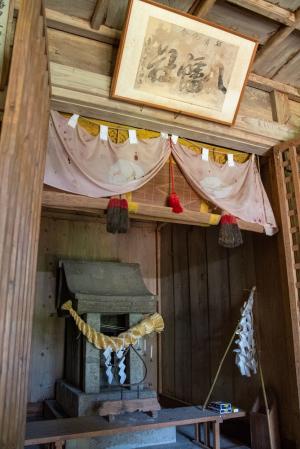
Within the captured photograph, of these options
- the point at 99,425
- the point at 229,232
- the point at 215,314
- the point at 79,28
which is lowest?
the point at 99,425

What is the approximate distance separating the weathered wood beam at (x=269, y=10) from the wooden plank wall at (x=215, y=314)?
1823mm

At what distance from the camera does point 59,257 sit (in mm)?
4496

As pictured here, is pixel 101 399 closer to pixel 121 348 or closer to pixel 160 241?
pixel 121 348

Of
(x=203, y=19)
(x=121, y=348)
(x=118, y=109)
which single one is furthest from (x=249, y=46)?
(x=121, y=348)

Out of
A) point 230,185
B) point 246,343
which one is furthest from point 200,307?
point 230,185

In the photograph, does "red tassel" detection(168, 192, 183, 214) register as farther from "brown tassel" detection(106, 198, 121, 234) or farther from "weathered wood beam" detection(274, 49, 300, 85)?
"weathered wood beam" detection(274, 49, 300, 85)

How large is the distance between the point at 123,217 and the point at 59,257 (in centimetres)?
208

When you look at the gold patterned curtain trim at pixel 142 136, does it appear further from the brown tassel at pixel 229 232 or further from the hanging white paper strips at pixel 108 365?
the hanging white paper strips at pixel 108 365

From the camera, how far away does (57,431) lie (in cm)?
258

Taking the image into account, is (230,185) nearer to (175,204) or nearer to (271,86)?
(175,204)

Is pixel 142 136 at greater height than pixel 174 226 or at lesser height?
greater

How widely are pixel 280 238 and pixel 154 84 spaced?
5.65 feet

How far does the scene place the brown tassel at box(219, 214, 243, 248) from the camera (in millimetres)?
2990

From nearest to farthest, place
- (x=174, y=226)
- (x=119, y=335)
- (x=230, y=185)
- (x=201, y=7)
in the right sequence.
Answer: (x=201, y=7) < (x=230, y=185) < (x=119, y=335) < (x=174, y=226)
